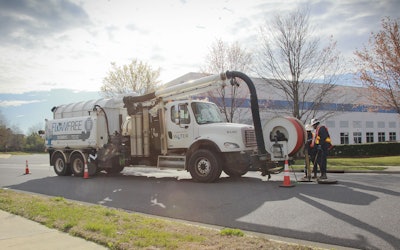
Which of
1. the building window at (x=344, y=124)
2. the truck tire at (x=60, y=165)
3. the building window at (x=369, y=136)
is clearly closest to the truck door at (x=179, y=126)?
the truck tire at (x=60, y=165)

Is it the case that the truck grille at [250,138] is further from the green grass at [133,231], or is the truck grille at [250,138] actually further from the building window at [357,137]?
the building window at [357,137]

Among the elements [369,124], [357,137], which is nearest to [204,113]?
[357,137]

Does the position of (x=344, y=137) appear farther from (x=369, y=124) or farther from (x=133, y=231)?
(x=133, y=231)

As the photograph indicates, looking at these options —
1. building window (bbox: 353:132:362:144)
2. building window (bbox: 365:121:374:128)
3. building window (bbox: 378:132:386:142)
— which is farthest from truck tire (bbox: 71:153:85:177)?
Answer: building window (bbox: 378:132:386:142)

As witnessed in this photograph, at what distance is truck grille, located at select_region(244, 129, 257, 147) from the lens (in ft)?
37.7

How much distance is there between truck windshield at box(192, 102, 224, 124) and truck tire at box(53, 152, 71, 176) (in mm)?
7258

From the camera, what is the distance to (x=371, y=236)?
203 inches

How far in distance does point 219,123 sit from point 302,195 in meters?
4.33

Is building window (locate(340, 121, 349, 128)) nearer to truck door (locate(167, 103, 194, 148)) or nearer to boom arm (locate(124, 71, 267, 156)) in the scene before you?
boom arm (locate(124, 71, 267, 156))

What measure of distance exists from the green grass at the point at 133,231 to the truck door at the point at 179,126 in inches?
205

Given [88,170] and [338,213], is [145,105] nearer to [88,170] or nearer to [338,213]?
[88,170]

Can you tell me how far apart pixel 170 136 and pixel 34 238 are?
25.2 feet

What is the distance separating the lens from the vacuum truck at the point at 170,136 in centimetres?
1121

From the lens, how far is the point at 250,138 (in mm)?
11727
